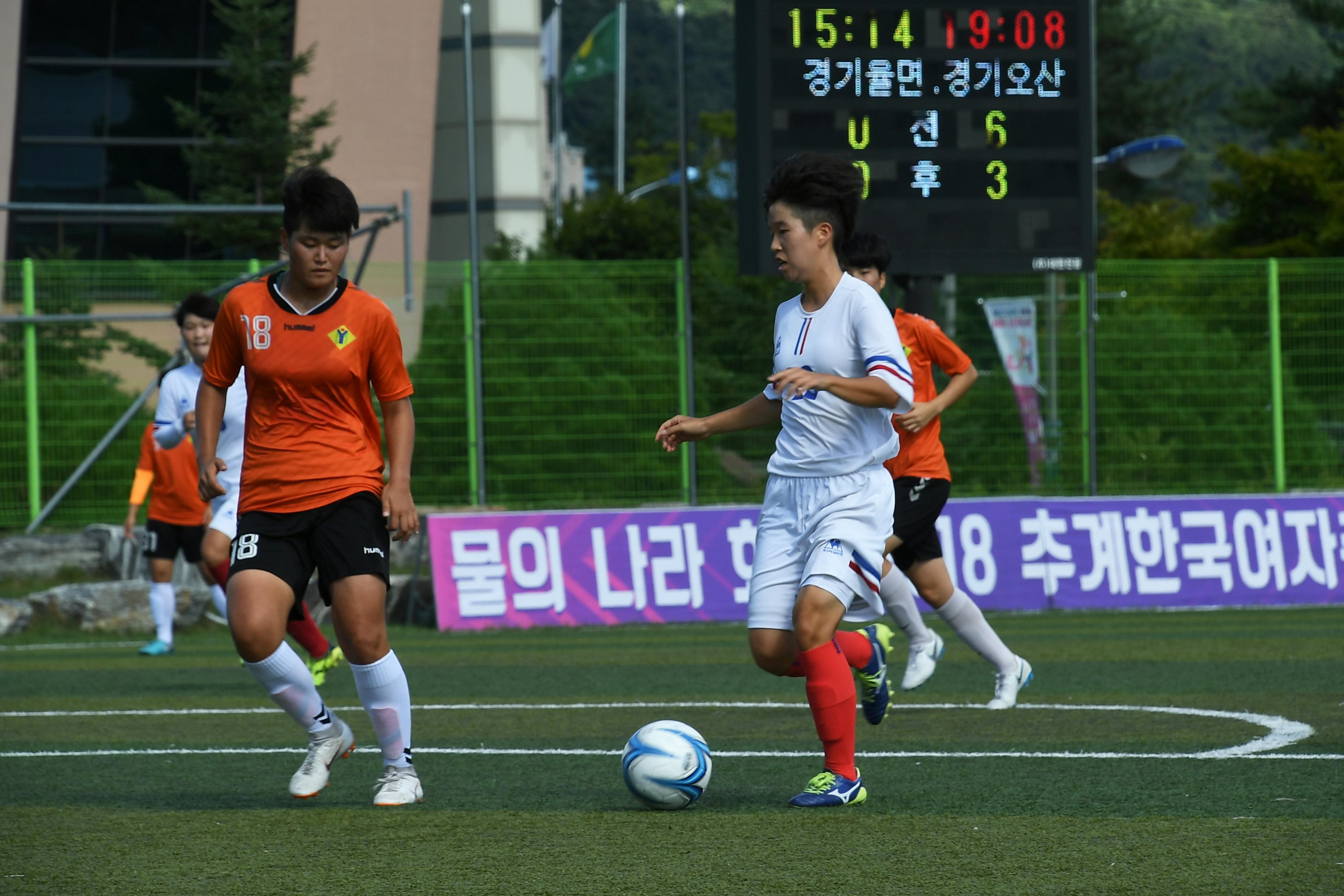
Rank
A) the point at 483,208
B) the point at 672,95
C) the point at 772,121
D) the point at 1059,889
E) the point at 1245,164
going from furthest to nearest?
1. the point at 672,95
2. the point at 483,208
3. the point at 1245,164
4. the point at 772,121
5. the point at 1059,889

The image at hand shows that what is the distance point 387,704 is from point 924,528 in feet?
10.7

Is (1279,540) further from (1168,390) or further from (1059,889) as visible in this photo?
(1059,889)

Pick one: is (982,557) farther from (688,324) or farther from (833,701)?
(833,701)

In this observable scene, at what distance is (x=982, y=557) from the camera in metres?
14.3

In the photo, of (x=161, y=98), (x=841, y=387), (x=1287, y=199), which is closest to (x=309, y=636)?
(x=841, y=387)

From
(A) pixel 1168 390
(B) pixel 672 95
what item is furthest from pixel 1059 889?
(B) pixel 672 95

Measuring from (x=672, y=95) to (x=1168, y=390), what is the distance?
85.8 metres

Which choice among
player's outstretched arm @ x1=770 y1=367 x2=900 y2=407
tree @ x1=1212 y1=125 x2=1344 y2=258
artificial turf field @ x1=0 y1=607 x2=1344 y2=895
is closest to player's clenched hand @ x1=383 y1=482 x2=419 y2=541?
artificial turf field @ x1=0 y1=607 x2=1344 y2=895

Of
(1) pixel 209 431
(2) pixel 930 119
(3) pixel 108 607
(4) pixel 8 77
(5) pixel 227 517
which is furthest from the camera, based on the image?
(4) pixel 8 77

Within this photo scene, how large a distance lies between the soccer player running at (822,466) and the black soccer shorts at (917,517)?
242 centimetres

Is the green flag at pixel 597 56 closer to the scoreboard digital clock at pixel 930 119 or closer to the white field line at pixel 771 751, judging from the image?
the scoreboard digital clock at pixel 930 119

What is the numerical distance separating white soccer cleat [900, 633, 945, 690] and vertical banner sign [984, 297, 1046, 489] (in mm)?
8615

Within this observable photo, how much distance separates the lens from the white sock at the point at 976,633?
310 inches

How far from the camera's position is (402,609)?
1466 cm
